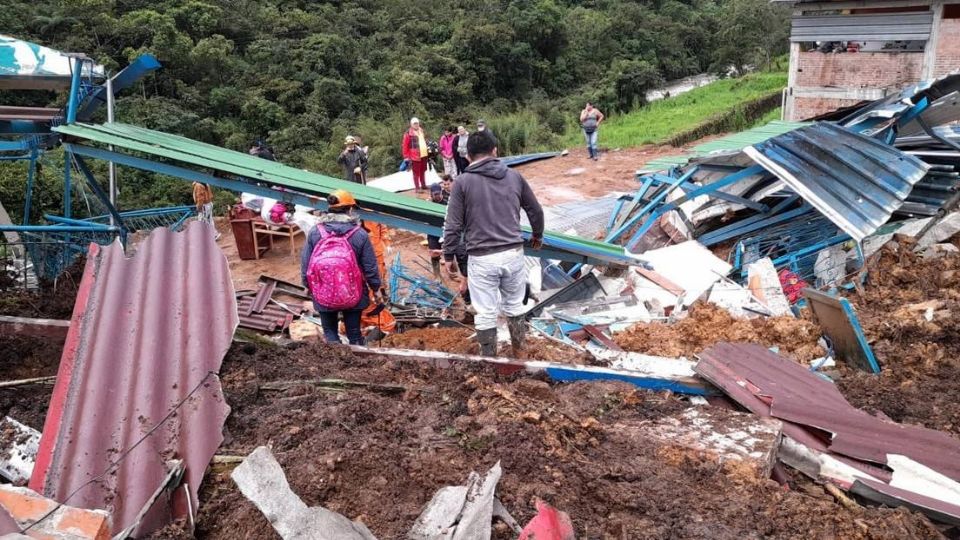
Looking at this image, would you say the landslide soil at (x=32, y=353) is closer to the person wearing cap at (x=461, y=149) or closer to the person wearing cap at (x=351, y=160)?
the person wearing cap at (x=351, y=160)

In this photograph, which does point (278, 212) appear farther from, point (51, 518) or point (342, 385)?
point (51, 518)

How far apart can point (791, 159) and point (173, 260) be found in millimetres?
6238

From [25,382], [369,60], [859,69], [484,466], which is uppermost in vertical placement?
[369,60]

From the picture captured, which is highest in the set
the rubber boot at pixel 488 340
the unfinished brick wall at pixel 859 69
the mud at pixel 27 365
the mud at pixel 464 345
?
the unfinished brick wall at pixel 859 69

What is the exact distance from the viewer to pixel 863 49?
16984 mm

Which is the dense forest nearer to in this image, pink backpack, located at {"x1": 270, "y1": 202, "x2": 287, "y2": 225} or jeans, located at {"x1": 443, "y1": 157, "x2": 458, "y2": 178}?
jeans, located at {"x1": 443, "y1": 157, "x2": 458, "y2": 178}

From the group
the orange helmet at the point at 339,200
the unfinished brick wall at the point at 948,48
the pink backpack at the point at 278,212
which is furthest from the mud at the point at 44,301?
the unfinished brick wall at the point at 948,48

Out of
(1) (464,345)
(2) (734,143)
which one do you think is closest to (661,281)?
(2) (734,143)

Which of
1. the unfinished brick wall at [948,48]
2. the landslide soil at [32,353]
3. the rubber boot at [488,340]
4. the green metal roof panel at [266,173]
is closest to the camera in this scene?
the landslide soil at [32,353]

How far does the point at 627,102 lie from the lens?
101ft

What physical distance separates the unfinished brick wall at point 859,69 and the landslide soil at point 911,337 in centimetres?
1044

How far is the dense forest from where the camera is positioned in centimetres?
2202

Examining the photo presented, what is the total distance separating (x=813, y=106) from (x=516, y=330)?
49.6ft

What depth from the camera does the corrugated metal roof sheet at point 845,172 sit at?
6465mm
